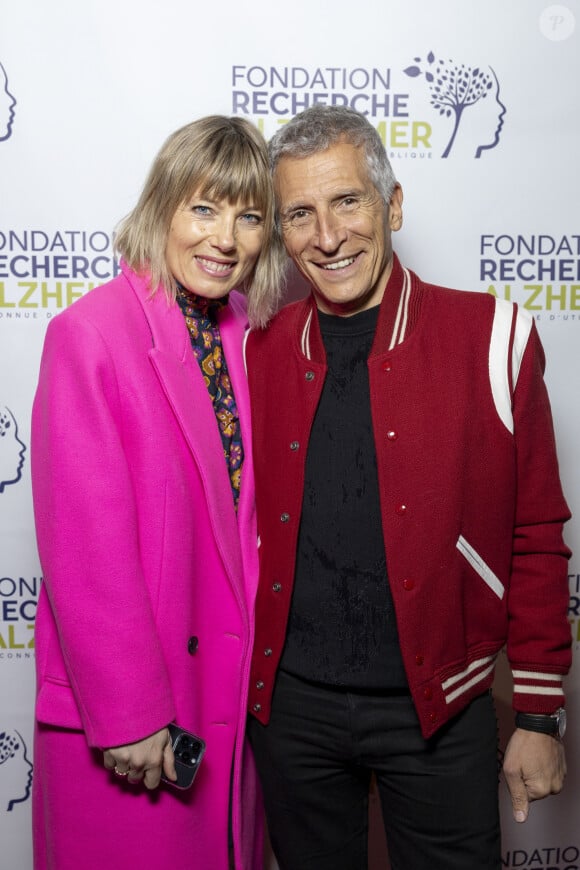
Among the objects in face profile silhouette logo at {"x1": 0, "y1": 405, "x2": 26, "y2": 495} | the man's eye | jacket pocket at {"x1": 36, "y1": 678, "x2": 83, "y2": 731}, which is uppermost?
the man's eye

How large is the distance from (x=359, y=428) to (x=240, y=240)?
40cm

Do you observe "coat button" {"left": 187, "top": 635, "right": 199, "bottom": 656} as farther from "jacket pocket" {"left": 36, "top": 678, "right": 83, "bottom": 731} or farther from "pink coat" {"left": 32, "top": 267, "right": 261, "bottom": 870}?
"jacket pocket" {"left": 36, "top": 678, "right": 83, "bottom": 731}

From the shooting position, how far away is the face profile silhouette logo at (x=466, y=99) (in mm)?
2016

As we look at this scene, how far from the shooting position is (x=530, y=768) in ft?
4.80

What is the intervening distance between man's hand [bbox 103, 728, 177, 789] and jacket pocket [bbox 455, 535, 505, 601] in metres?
0.58

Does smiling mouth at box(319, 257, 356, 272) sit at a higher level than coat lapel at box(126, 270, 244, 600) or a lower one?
higher

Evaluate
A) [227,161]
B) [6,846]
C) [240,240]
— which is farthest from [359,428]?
[6,846]

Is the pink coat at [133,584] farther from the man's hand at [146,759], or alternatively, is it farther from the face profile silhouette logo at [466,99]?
the face profile silhouette logo at [466,99]

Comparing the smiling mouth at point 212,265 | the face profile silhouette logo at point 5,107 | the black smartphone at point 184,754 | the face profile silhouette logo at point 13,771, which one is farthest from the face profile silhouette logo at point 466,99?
the face profile silhouette logo at point 13,771

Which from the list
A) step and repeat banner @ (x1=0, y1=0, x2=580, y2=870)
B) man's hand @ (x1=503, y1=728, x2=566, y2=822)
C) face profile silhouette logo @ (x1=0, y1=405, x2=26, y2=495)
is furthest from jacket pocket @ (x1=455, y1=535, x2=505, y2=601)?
face profile silhouette logo @ (x1=0, y1=405, x2=26, y2=495)

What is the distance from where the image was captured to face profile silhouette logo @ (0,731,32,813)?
2244 mm

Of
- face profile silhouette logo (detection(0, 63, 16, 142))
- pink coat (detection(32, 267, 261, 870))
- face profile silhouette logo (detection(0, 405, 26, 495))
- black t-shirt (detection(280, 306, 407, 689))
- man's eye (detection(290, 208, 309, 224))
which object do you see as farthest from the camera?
face profile silhouette logo (detection(0, 405, 26, 495))

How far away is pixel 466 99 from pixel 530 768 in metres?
1.49

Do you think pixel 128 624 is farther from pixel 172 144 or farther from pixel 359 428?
pixel 172 144
